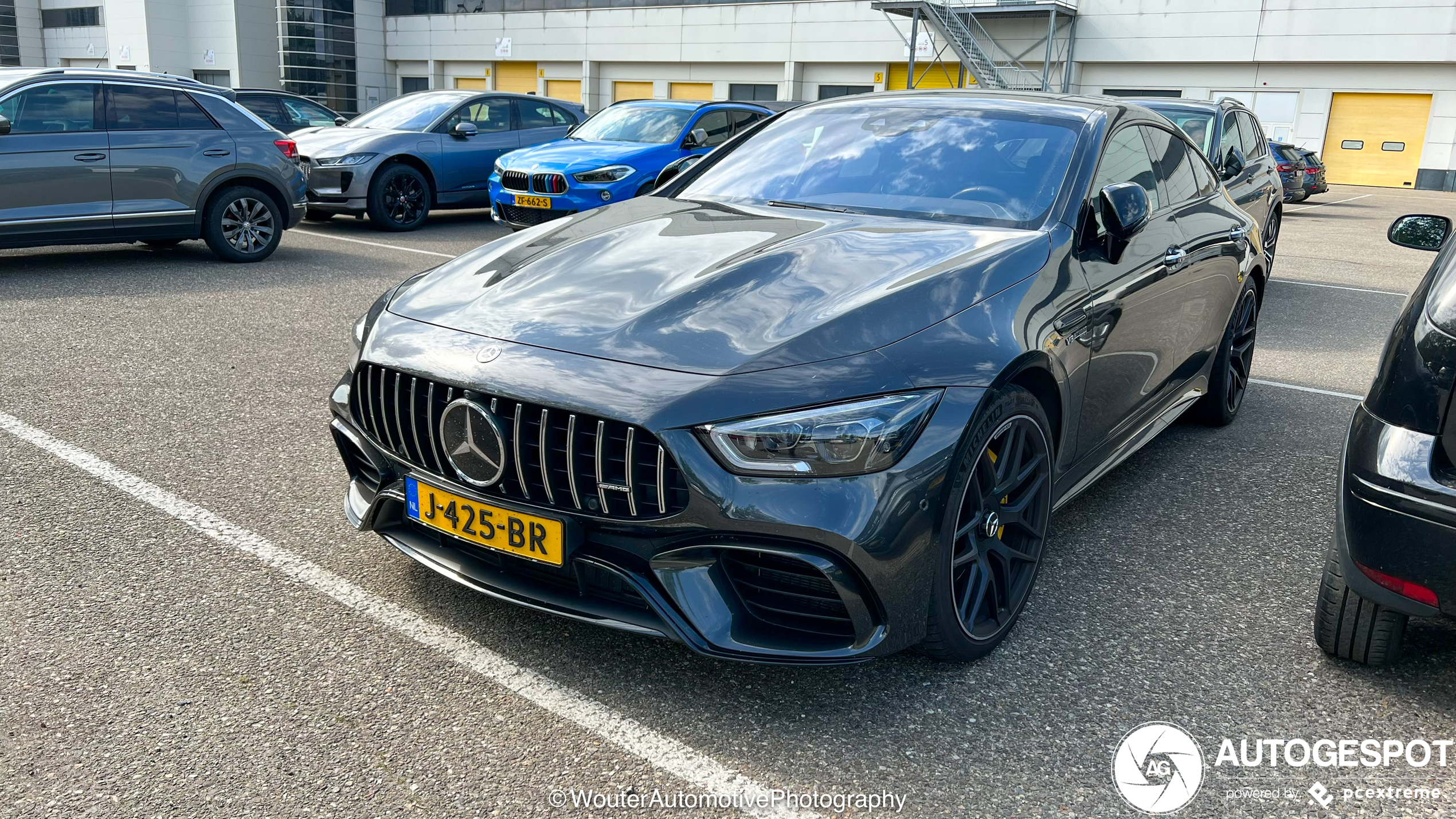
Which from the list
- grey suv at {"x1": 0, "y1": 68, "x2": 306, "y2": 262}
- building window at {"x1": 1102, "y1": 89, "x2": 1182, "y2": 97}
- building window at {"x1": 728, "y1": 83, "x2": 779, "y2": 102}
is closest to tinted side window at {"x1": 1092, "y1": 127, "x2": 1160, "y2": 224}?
grey suv at {"x1": 0, "y1": 68, "x2": 306, "y2": 262}

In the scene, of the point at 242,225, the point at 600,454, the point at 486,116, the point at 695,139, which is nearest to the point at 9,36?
the point at 486,116

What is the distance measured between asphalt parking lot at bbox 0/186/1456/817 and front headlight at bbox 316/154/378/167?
7.27 meters

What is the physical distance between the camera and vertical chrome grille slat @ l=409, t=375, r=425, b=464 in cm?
273

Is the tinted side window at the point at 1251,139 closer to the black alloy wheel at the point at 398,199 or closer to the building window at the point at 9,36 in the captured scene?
the black alloy wheel at the point at 398,199

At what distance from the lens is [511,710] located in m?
2.61

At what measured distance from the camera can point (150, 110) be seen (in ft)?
28.4

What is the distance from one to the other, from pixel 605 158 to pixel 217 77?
42.3 m

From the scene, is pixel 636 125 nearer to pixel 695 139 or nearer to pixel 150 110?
pixel 695 139

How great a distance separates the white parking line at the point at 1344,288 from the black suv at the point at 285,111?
11579mm

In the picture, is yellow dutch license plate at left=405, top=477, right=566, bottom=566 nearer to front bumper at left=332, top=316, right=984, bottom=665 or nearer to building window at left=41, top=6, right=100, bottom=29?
front bumper at left=332, top=316, right=984, bottom=665

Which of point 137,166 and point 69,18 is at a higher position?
point 69,18

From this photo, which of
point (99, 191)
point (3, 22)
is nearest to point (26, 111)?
point (99, 191)

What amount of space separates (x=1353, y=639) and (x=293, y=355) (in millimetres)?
5297

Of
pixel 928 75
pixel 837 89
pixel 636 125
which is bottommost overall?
pixel 636 125
